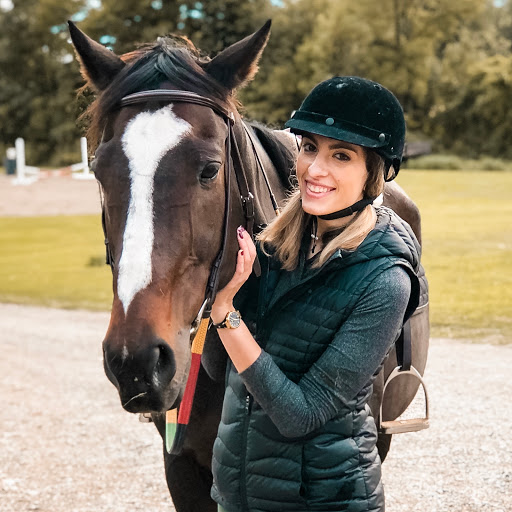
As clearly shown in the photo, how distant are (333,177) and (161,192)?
20.8 inches

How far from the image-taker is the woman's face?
203cm

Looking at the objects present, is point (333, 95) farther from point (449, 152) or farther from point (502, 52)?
point (502, 52)

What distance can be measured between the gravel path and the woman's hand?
2850 mm

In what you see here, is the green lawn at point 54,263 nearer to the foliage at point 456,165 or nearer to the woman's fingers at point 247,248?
the woman's fingers at point 247,248

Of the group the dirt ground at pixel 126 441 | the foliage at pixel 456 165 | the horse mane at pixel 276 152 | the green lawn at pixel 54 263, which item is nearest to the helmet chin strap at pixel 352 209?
the horse mane at pixel 276 152

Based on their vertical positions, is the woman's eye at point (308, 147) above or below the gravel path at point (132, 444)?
above

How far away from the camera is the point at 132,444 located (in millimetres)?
5512

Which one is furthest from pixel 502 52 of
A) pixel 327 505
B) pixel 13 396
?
pixel 327 505

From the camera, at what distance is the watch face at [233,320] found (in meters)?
1.92

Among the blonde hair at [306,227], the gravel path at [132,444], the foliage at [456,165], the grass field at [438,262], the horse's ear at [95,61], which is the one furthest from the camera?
the foliage at [456,165]

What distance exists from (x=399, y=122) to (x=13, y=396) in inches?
232

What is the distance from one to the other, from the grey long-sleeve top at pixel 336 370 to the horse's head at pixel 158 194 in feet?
0.80

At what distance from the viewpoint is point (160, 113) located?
1.93 meters

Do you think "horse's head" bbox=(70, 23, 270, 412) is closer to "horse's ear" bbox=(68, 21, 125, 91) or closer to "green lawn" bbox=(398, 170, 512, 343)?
"horse's ear" bbox=(68, 21, 125, 91)
